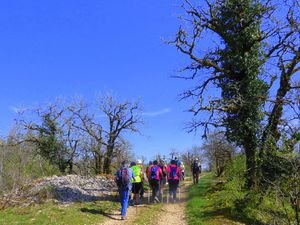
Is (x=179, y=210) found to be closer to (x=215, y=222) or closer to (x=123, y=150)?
(x=215, y=222)

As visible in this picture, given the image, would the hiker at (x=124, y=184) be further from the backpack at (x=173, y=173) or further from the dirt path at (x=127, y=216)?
the backpack at (x=173, y=173)

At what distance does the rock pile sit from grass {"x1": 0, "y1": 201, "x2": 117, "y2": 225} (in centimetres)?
100

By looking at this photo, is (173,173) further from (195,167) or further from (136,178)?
(195,167)

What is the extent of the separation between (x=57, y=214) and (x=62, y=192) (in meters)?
4.18

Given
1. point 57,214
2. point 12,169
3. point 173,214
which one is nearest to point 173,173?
point 173,214

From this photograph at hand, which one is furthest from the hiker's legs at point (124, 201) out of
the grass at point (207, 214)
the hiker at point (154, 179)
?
the hiker at point (154, 179)

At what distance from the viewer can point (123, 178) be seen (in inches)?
543

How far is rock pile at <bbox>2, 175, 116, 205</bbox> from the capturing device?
54.5 feet

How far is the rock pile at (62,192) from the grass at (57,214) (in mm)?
998

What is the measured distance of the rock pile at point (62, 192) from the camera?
54.5 feet

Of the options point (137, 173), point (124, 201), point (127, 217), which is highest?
point (137, 173)

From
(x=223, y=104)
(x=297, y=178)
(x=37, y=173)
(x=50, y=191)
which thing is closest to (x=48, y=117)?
(x=37, y=173)

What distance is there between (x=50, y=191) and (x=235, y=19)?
1335cm

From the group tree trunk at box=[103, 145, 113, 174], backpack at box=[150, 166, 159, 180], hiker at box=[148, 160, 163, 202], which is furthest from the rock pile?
tree trunk at box=[103, 145, 113, 174]
